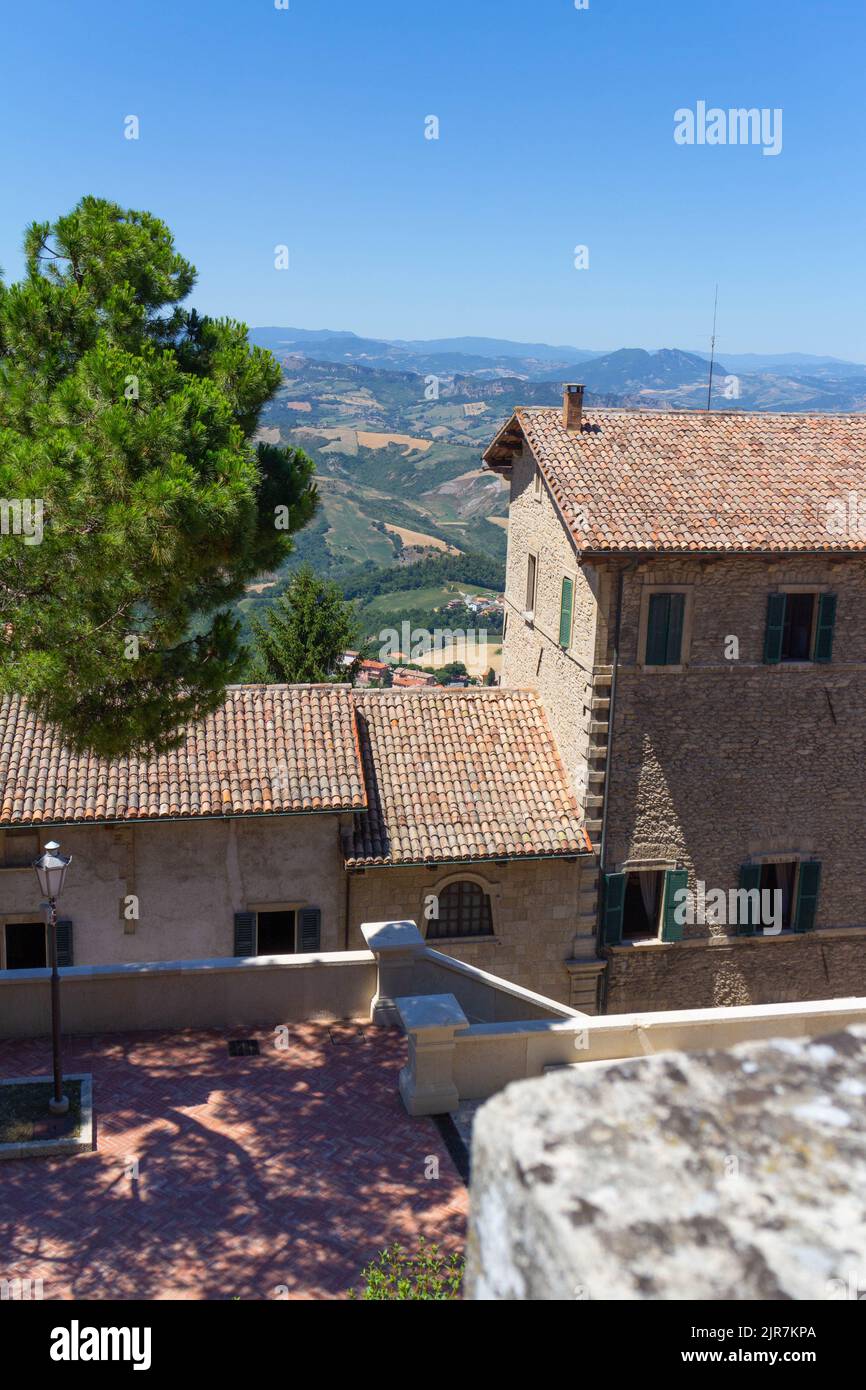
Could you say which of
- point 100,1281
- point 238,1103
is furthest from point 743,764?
point 100,1281

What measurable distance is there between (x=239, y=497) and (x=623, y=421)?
1187 cm

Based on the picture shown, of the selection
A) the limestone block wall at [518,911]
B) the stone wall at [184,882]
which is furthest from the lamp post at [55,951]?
the limestone block wall at [518,911]

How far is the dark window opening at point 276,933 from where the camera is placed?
711 inches

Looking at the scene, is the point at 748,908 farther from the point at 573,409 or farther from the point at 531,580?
the point at 573,409

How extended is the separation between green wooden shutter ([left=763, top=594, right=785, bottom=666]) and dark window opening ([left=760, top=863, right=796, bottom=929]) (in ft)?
12.8

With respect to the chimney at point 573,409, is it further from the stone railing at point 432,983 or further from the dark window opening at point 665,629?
the stone railing at point 432,983

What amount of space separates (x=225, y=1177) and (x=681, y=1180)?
8.39 meters

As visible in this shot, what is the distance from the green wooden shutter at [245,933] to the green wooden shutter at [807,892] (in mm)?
9546

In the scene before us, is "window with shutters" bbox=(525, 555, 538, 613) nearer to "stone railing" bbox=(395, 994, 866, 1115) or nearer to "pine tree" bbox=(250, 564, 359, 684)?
"pine tree" bbox=(250, 564, 359, 684)

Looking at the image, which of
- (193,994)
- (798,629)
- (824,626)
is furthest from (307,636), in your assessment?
(193,994)

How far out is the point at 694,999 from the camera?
20.1m

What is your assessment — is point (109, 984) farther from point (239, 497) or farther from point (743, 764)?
point (743, 764)

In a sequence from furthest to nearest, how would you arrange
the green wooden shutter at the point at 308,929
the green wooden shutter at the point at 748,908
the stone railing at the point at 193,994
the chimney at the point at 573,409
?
the chimney at the point at 573,409
the green wooden shutter at the point at 748,908
the green wooden shutter at the point at 308,929
the stone railing at the point at 193,994
